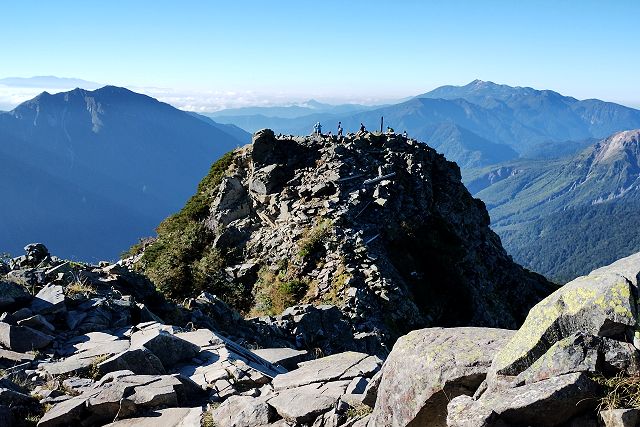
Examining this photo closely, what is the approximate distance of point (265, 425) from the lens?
35.1ft

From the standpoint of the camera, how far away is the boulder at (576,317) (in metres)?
6.98

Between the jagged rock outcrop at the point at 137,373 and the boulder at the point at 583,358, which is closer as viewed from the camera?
the boulder at the point at 583,358

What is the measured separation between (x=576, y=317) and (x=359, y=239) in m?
27.1

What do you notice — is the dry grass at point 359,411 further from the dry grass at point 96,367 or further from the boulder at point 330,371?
the dry grass at point 96,367

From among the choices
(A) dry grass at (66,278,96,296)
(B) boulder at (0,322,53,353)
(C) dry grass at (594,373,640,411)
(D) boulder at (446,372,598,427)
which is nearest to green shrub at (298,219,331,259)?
(A) dry grass at (66,278,96,296)

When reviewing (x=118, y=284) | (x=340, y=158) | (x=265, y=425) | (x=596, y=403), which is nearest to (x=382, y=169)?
(x=340, y=158)

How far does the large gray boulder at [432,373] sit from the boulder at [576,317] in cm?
53

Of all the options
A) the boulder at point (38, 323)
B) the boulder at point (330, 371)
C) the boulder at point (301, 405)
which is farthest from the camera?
the boulder at point (38, 323)

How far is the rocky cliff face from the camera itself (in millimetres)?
32281

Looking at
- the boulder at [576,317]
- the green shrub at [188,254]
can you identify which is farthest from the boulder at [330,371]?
the green shrub at [188,254]

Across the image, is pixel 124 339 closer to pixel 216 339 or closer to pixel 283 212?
pixel 216 339

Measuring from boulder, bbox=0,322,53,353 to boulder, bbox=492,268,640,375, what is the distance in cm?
1359

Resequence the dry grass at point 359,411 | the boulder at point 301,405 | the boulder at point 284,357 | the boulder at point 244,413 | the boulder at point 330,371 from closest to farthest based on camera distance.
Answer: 1. the dry grass at point 359,411
2. the boulder at point 301,405
3. the boulder at point 244,413
4. the boulder at point 330,371
5. the boulder at point 284,357

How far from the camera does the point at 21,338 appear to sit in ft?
50.3
